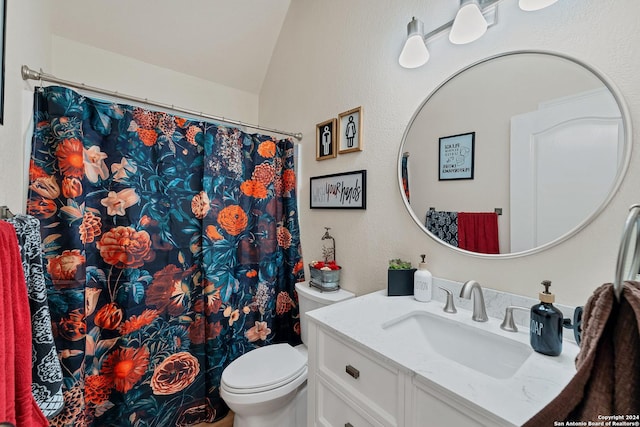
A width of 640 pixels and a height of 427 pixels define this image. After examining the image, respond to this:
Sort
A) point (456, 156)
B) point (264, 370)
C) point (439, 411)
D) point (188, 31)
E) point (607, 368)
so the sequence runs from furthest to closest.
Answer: point (188, 31)
point (264, 370)
point (456, 156)
point (439, 411)
point (607, 368)

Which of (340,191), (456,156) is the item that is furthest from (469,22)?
(340,191)

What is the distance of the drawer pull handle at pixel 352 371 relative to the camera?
82 cm

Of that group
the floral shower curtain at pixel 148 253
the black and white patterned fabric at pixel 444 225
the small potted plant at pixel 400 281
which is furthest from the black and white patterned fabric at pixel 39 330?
the black and white patterned fabric at pixel 444 225

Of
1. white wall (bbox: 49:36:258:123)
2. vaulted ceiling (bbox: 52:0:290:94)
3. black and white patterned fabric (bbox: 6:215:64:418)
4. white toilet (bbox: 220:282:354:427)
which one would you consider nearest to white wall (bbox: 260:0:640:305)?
vaulted ceiling (bbox: 52:0:290:94)

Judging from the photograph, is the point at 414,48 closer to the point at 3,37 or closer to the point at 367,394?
the point at 367,394

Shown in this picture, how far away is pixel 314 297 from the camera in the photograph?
1524 mm

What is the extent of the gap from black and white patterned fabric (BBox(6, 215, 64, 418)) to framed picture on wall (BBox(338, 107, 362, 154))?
1410 millimetres

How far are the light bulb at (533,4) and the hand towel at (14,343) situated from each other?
172 centimetres

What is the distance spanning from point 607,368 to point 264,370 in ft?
4.29

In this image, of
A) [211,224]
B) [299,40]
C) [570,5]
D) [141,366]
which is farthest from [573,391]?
[299,40]

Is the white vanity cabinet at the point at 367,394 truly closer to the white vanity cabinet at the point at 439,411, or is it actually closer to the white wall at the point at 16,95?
the white vanity cabinet at the point at 439,411

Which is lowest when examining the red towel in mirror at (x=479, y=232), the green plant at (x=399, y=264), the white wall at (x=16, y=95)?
the green plant at (x=399, y=264)

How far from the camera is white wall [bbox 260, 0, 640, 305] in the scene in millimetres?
784

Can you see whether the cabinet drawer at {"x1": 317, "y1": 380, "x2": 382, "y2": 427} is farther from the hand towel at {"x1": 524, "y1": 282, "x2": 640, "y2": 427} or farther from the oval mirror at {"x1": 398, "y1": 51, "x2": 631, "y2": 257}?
the oval mirror at {"x1": 398, "y1": 51, "x2": 631, "y2": 257}
